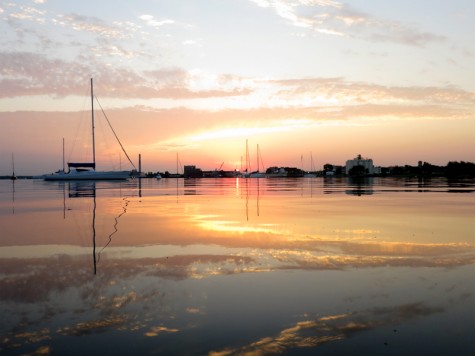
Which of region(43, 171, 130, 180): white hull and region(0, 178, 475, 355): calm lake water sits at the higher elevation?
region(43, 171, 130, 180): white hull

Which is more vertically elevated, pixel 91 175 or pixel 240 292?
pixel 91 175

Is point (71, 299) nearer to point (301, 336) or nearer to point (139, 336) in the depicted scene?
point (139, 336)

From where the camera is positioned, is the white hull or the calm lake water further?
the white hull

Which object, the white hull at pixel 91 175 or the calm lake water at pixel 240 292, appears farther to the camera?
the white hull at pixel 91 175

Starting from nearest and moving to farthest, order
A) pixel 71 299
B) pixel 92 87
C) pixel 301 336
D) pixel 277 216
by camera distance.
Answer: pixel 301 336, pixel 71 299, pixel 277 216, pixel 92 87

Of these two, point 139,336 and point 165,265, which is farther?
point 165,265

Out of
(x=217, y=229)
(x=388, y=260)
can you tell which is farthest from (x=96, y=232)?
(x=388, y=260)

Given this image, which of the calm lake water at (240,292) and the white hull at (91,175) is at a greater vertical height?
the white hull at (91,175)

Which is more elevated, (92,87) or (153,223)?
(92,87)

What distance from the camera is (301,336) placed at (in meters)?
6.89

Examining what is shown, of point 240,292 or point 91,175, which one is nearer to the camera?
point 240,292

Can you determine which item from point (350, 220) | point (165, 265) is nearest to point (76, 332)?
point (165, 265)

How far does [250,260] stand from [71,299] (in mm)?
5442

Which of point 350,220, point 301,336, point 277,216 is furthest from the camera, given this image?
point 277,216
